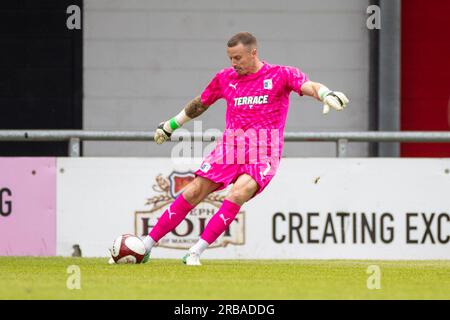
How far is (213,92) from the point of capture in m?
9.98

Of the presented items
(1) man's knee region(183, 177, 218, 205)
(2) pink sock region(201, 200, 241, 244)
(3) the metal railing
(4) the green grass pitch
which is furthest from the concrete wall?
(2) pink sock region(201, 200, 241, 244)

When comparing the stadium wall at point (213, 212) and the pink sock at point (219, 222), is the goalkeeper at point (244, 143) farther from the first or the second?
the stadium wall at point (213, 212)

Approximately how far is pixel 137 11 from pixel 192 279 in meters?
6.59

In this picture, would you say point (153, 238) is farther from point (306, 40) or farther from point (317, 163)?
point (306, 40)

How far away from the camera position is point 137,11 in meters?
14.3

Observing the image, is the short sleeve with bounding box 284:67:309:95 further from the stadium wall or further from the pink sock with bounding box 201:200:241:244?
the stadium wall

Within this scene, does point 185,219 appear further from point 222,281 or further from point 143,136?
point 222,281

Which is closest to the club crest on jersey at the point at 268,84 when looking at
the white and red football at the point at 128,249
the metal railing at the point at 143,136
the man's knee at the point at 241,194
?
the man's knee at the point at 241,194

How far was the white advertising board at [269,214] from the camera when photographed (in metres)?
11.8

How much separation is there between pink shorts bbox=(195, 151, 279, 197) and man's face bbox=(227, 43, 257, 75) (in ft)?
2.28

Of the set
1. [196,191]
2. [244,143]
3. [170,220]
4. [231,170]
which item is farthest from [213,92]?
[170,220]

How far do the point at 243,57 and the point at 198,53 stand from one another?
16.2 feet
